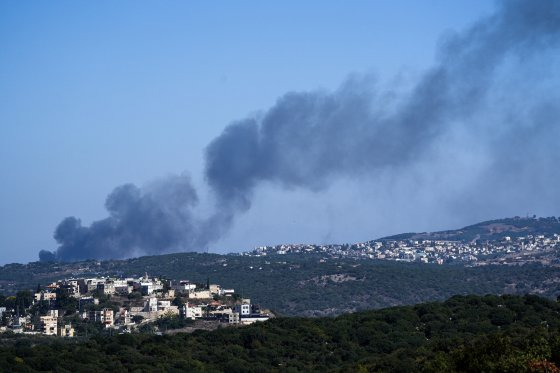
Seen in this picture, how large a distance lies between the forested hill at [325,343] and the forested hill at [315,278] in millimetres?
61686

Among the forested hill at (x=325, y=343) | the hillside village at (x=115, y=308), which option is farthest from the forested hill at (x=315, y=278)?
the forested hill at (x=325, y=343)

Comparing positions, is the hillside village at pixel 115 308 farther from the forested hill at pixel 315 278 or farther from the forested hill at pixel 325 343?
the forested hill at pixel 325 343

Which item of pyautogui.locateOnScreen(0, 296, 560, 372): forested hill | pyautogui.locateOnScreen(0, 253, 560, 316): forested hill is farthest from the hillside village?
pyautogui.locateOnScreen(0, 296, 560, 372): forested hill

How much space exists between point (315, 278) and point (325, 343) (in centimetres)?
9501

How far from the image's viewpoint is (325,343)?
2126 inches

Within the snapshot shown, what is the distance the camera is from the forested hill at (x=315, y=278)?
13112cm

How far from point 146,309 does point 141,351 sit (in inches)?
1697

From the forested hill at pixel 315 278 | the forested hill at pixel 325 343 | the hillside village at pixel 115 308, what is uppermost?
the forested hill at pixel 315 278

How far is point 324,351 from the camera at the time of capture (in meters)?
52.1

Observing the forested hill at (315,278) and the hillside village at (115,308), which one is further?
the forested hill at (315,278)

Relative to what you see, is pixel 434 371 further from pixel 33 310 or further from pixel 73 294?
pixel 73 294

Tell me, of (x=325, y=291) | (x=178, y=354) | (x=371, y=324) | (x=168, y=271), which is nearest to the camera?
(x=178, y=354)

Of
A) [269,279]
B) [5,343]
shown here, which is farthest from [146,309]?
[269,279]

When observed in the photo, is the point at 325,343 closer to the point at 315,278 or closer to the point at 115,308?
the point at 115,308
